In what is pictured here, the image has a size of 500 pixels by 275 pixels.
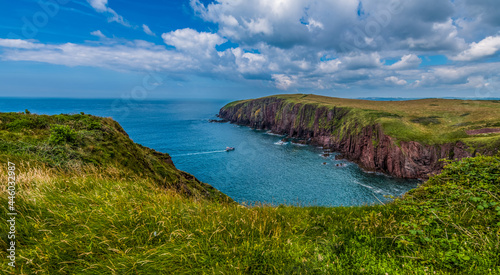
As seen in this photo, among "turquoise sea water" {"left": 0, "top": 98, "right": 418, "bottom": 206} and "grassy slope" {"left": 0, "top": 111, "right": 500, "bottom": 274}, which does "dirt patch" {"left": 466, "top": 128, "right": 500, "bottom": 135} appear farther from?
"grassy slope" {"left": 0, "top": 111, "right": 500, "bottom": 274}

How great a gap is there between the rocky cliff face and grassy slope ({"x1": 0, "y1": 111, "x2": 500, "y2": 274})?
5001 centimetres

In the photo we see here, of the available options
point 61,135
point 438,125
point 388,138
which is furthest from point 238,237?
point 438,125

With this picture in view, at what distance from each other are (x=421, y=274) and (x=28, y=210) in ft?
28.0

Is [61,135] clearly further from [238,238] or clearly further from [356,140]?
[356,140]

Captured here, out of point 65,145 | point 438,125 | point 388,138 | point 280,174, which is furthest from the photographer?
point 438,125

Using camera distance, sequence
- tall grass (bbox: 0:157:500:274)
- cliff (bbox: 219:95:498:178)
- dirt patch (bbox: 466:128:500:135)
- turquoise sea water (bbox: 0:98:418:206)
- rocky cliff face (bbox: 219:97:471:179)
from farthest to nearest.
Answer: rocky cliff face (bbox: 219:97:471:179), cliff (bbox: 219:95:498:178), dirt patch (bbox: 466:128:500:135), turquoise sea water (bbox: 0:98:418:206), tall grass (bbox: 0:157:500:274)

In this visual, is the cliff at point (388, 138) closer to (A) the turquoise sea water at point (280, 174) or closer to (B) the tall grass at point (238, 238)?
(A) the turquoise sea water at point (280, 174)

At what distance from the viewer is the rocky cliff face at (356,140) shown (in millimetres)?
68938

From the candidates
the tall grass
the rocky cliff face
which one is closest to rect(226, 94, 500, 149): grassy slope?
the rocky cliff face

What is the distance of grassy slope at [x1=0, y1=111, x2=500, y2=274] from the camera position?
3.61m

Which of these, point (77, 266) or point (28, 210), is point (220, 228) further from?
point (28, 210)

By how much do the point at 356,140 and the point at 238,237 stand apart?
10340 centimetres

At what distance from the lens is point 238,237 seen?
4414 millimetres

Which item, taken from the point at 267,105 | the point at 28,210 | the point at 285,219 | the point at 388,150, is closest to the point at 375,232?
the point at 285,219
